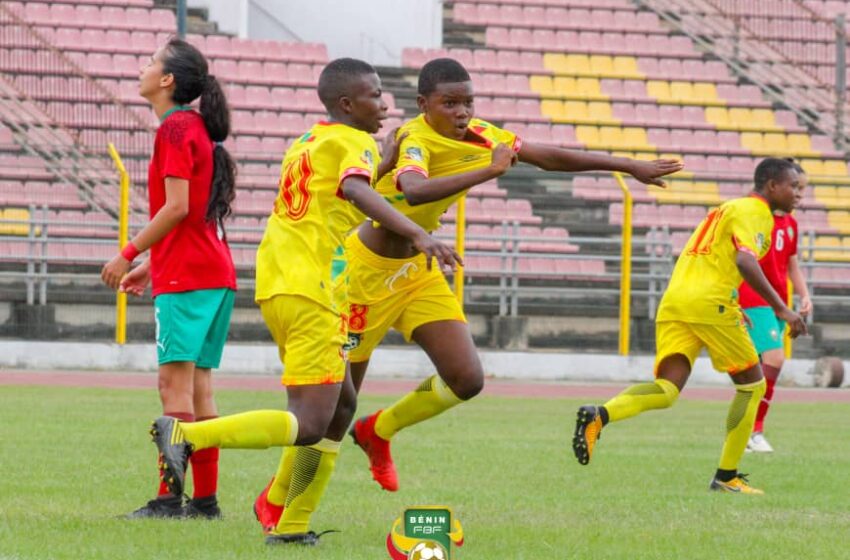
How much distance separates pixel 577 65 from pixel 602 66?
1.50 ft

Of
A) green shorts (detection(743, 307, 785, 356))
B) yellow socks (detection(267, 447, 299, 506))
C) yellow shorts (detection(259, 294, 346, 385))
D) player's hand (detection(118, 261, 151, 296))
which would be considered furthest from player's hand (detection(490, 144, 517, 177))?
green shorts (detection(743, 307, 785, 356))

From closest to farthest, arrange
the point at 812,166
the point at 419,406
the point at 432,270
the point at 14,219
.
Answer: the point at 432,270 → the point at 419,406 → the point at 14,219 → the point at 812,166

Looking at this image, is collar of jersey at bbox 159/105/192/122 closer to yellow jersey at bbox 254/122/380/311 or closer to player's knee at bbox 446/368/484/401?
yellow jersey at bbox 254/122/380/311

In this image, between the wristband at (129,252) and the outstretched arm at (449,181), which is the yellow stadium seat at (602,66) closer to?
the outstretched arm at (449,181)

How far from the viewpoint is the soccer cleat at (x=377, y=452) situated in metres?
7.94

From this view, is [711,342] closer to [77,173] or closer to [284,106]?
[77,173]

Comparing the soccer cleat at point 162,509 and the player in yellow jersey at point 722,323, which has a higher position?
the player in yellow jersey at point 722,323

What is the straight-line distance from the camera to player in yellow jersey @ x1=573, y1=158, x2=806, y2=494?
365 inches

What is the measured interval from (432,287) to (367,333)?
40cm

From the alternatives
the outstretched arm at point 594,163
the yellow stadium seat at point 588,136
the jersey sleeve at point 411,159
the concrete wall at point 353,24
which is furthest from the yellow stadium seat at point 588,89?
the jersey sleeve at point 411,159

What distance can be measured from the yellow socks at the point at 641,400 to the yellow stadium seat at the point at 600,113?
17.0 m

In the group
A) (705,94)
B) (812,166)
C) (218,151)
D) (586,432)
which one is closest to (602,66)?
(705,94)

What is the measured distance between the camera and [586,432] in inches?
342

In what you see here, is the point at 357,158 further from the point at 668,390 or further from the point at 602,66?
the point at 602,66
